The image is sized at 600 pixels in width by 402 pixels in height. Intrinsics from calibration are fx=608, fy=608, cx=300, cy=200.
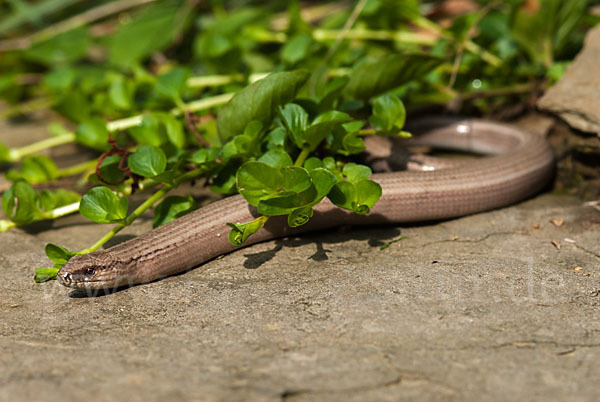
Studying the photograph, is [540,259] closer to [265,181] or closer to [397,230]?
[397,230]

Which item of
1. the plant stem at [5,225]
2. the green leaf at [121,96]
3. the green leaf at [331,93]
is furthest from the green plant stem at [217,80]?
the plant stem at [5,225]

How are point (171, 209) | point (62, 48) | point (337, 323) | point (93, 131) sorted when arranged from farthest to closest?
point (62, 48) < point (93, 131) < point (171, 209) < point (337, 323)

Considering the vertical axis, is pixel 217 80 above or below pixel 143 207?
above

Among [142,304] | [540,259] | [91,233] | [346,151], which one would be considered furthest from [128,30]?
[540,259]

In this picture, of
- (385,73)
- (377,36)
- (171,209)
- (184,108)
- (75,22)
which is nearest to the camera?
(171,209)

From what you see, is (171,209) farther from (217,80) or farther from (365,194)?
(217,80)

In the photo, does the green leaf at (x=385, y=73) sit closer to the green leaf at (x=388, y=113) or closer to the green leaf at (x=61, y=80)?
the green leaf at (x=388, y=113)

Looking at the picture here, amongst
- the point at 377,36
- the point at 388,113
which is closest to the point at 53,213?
the point at 388,113
